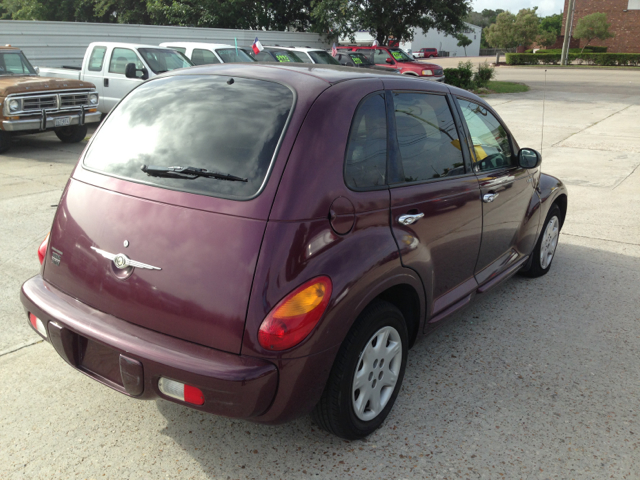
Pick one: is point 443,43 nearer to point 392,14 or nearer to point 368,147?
point 392,14

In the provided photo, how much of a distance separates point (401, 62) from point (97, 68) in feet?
43.7

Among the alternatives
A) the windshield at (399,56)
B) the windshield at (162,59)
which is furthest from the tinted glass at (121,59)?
the windshield at (399,56)

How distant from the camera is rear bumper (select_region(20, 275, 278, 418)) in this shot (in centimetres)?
234

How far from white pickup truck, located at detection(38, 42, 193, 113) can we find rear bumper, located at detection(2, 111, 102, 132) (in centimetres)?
Answer: 175

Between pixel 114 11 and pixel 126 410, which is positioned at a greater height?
pixel 114 11

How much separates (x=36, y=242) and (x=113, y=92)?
28.4ft

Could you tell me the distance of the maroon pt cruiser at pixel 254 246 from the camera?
2.38 metres

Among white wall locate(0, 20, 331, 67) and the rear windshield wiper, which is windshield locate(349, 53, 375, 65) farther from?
the rear windshield wiper

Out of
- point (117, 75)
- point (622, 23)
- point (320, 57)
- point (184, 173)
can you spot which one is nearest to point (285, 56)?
point (320, 57)

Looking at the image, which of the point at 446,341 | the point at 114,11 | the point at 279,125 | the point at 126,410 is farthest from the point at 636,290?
the point at 114,11

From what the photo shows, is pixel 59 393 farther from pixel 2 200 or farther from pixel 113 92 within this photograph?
pixel 113 92

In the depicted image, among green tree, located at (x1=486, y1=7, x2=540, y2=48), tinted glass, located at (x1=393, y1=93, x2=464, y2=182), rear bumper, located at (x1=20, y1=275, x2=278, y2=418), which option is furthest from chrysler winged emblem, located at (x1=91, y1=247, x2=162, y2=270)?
green tree, located at (x1=486, y1=7, x2=540, y2=48)

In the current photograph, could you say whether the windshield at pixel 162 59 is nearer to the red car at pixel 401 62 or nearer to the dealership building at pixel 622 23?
the red car at pixel 401 62

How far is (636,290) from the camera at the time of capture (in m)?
4.93
